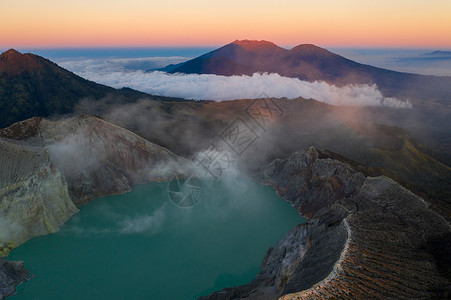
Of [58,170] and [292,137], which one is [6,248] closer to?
[58,170]

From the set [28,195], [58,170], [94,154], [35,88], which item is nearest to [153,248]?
[28,195]

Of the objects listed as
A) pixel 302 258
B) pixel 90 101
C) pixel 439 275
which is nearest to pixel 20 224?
pixel 302 258

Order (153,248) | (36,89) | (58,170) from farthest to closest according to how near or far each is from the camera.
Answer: (36,89), (58,170), (153,248)

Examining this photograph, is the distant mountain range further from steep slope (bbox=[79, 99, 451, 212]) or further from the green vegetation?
the green vegetation

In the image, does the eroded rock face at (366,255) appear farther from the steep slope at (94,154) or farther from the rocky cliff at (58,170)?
the steep slope at (94,154)

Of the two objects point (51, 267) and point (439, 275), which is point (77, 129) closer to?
point (51, 267)

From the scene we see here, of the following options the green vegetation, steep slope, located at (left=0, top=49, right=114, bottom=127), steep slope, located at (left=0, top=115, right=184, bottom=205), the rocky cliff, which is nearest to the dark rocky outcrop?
the rocky cliff
